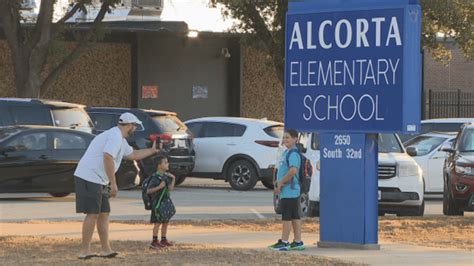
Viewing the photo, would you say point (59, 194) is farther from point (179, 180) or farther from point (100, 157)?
point (100, 157)

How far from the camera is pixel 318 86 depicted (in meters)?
14.9

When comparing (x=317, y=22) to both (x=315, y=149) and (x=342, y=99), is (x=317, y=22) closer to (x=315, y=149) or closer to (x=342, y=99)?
(x=342, y=99)

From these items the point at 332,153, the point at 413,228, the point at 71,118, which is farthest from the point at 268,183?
the point at 332,153

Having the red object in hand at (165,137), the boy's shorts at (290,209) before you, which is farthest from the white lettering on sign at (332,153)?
the red object in hand at (165,137)

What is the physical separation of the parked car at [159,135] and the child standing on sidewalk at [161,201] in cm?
1117

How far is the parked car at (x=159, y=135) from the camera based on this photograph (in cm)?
2595

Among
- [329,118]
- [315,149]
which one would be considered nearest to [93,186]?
[329,118]

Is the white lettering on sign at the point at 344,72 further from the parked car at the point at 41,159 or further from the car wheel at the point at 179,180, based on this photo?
the car wheel at the point at 179,180

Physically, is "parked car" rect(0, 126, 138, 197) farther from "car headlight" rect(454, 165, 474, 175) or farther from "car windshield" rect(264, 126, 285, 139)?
"car headlight" rect(454, 165, 474, 175)

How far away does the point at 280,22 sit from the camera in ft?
112

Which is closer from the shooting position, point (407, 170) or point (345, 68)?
point (345, 68)

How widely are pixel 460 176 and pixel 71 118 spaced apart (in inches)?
354

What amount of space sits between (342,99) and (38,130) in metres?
9.14

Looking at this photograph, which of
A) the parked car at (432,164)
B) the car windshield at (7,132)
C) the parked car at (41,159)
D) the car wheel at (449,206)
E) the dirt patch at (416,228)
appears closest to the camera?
the dirt patch at (416,228)
